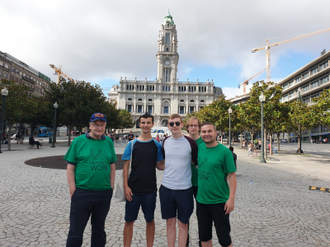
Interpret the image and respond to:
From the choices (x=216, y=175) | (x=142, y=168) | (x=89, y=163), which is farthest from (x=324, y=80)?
(x=89, y=163)

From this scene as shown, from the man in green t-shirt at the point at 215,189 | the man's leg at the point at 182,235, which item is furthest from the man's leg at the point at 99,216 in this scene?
the man in green t-shirt at the point at 215,189

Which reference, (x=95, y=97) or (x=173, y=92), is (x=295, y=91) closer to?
(x=173, y=92)

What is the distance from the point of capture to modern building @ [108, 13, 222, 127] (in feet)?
282

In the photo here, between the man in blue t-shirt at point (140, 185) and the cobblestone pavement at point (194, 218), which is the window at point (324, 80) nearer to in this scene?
the cobblestone pavement at point (194, 218)

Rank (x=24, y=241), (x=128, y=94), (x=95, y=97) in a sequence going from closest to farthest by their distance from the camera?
(x=24, y=241) < (x=95, y=97) < (x=128, y=94)

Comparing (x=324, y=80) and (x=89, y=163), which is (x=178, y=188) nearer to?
(x=89, y=163)

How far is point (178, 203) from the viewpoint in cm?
299

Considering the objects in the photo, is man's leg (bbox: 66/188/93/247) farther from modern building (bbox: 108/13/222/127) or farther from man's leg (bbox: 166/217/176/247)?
modern building (bbox: 108/13/222/127)

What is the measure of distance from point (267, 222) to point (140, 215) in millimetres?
2583

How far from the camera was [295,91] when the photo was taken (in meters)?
59.9

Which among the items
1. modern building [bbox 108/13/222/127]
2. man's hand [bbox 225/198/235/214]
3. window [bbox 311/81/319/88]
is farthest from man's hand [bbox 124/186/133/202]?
modern building [bbox 108/13/222/127]

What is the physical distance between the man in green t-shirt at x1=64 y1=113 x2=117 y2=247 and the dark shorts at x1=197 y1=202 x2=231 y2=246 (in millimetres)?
1248

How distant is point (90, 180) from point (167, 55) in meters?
90.7


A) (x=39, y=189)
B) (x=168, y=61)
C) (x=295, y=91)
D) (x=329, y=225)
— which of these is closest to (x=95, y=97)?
(x=39, y=189)
